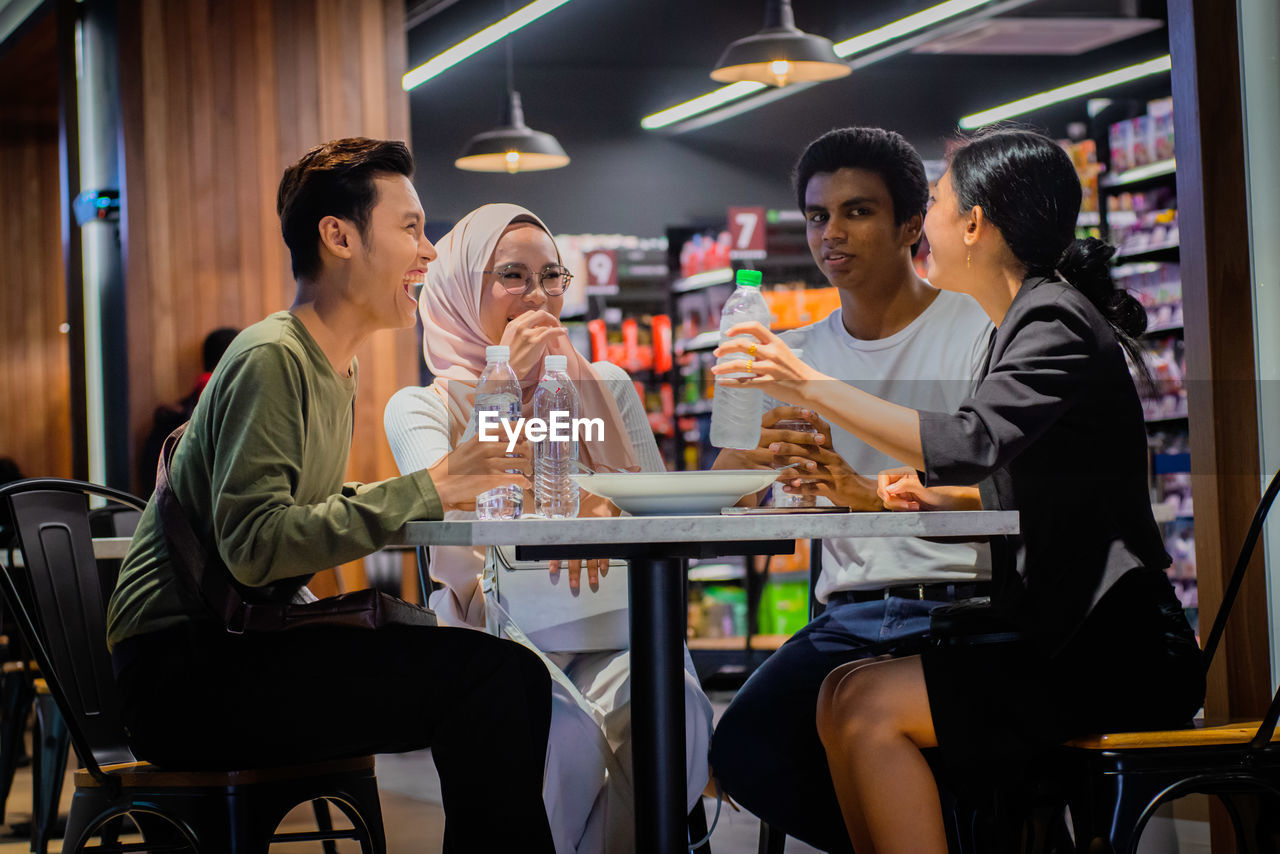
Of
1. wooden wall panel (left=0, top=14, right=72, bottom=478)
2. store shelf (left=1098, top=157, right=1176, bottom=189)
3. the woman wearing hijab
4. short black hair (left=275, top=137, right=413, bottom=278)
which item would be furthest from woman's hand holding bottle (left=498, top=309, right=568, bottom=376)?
wooden wall panel (left=0, top=14, right=72, bottom=478)

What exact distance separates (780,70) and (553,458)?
94 cm

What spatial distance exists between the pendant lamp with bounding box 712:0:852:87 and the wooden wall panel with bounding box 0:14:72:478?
21.5ft

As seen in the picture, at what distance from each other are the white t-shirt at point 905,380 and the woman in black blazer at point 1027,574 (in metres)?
0.23

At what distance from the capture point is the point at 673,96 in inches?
109

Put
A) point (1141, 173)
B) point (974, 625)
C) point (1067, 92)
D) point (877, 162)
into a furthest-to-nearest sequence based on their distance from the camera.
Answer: point (1141, 173), point (1067, 92), point (877, 162), point (974, 625)

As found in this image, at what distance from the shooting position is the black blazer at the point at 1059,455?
70.9 inches

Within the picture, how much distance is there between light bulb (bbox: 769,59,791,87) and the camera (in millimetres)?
2482

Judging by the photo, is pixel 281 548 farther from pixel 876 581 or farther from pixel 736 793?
pixel 876 581

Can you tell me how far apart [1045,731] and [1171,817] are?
129cm

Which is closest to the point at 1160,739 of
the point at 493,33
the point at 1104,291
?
the point at 1104,291

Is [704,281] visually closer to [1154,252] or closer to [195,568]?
[195,568]

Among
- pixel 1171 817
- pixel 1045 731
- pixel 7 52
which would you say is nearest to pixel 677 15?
pixel 1045 731

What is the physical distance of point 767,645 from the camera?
3.75m

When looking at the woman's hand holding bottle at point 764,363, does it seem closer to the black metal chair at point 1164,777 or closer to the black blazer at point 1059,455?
the black blazer at point 1059,455
